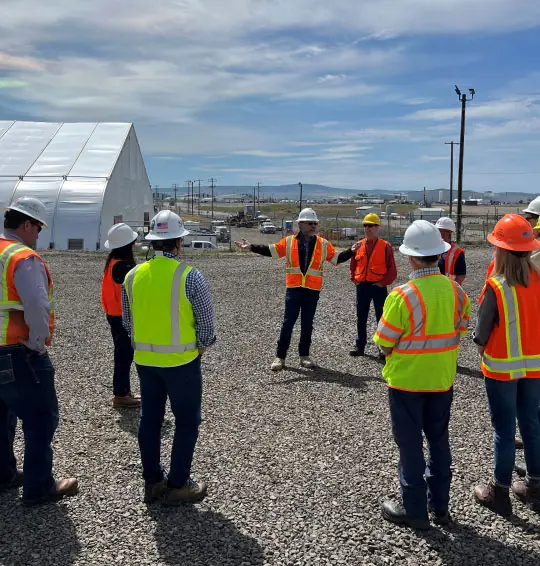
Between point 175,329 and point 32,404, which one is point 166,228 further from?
point 32,404

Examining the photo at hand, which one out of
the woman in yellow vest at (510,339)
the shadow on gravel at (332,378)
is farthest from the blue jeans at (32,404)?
the shadow on gravel at (332,378)

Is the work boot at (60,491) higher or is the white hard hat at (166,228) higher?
the white hard hat at (166,228)

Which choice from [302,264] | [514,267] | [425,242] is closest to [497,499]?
[514,267]

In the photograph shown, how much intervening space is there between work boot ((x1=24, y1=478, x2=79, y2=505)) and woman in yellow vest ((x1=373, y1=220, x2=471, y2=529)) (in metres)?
2.37

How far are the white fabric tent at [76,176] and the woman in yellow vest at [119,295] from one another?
21.6m

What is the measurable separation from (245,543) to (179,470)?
73cm

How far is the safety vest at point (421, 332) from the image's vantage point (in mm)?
3766

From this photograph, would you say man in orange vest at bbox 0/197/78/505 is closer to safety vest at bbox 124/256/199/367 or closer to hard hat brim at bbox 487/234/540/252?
safety vest at bbox 124/256/199/367

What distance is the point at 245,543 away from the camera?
3.75 m

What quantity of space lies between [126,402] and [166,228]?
2.93m

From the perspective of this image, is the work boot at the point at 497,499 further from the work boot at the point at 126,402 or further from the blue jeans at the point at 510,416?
the work boot at the point at 126,402

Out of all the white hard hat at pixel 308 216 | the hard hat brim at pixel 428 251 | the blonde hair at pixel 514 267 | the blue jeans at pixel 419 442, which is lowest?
the blue jeans at pixel 419 442

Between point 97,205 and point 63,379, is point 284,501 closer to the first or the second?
point 63,379

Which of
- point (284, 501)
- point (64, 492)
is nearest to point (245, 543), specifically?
point (284, 501)
